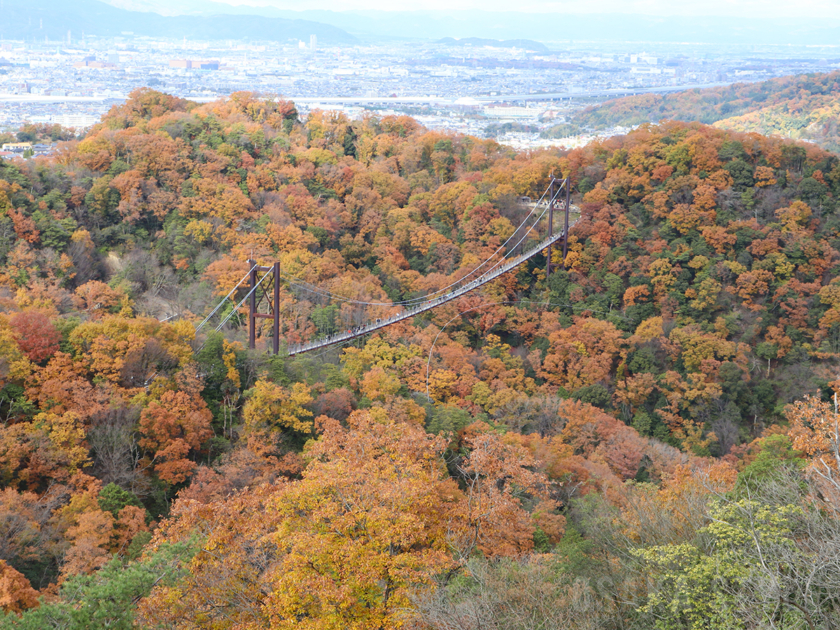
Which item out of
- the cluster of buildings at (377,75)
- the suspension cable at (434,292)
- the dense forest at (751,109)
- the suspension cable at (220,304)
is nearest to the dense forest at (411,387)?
the suspension cable at (434,292)

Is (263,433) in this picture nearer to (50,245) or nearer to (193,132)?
(50,245)

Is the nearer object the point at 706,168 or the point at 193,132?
the point at 706,168

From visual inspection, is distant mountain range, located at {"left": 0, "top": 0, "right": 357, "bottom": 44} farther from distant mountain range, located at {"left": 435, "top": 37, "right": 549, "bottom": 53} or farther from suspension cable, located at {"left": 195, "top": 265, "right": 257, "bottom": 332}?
suspension cable, located at {"left": 195, "top": 265, "right": 257, "bottom": 332}

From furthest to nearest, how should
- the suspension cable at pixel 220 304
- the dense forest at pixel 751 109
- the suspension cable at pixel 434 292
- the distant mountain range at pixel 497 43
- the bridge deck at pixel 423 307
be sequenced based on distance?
the distant mountain range at pixel 497 43 < the dense forest at pixel 751 109 < the suspension cable at pixel 434 292 < the bridge deck at pixel 423 307 < the suspension cable at pixel 220 304

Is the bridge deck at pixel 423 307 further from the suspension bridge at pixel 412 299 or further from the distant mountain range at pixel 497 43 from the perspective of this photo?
the distant mountain range at pixel 497 43

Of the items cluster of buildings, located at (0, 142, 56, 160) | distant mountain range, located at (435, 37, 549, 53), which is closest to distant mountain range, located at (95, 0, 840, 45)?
distant mountain range, located at (435, 37, 549, 53)

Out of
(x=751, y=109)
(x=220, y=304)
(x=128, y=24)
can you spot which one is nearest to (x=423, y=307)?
(x=220, y=304)

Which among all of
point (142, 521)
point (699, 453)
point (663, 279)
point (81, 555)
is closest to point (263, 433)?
point (142, 521)
